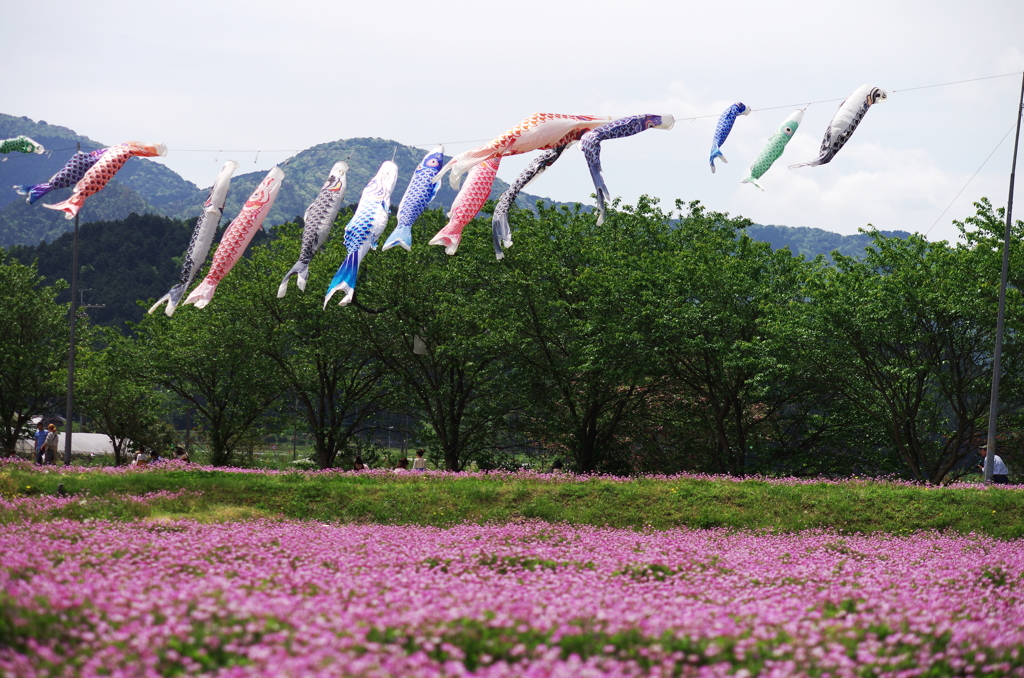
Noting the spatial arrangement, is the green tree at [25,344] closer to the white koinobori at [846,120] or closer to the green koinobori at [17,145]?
the green koinobori at [17,145]

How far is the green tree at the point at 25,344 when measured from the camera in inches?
1427

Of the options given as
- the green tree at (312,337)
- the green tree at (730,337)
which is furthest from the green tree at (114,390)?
the green tree at (730,337)

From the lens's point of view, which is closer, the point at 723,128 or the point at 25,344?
the point at 723,128

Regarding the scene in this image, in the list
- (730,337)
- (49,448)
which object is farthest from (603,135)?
(49,448)

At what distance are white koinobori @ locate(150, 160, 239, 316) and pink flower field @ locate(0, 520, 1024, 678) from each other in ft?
36.8

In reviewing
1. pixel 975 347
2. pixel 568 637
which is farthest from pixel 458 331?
pixel 568 637

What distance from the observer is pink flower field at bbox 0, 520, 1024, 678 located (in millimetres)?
5258

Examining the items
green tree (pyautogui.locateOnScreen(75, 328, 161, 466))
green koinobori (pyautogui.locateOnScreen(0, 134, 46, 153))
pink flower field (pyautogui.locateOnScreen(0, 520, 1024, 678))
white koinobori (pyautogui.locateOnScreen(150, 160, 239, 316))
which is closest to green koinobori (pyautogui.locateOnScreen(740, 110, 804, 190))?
pink flower field (pyautogui.locateOnScreen(0, 520, 1024, 678))

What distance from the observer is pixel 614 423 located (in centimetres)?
2777

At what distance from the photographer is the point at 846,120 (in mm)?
15453

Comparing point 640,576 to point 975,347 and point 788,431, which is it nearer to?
point 975,347

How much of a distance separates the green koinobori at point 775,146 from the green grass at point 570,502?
607 centimetres

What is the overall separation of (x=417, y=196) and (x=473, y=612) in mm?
13877

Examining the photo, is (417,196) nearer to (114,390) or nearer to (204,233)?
(204,233)
